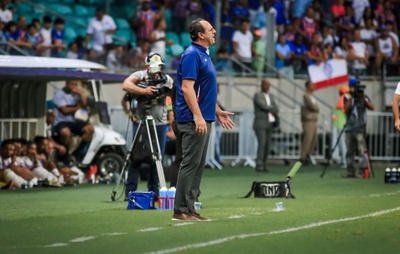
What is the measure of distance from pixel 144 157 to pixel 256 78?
15236 millimetres

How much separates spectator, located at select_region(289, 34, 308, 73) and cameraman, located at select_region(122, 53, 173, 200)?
15.6 metres

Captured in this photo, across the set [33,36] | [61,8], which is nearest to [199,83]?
[33,36]

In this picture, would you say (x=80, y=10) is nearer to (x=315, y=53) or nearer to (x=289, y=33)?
(x=289, y=33)

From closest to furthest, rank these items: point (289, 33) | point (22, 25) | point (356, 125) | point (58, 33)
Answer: point (356, 125) < point (22, 25) < point (58, 33) < point (289, 33)

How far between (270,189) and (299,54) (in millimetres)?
15360

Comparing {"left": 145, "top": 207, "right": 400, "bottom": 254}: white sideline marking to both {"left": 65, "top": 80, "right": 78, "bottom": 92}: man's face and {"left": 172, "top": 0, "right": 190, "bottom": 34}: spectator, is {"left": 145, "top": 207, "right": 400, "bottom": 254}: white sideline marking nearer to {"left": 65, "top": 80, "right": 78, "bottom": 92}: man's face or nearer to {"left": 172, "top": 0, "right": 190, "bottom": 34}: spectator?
{"left": 65, "top": 80, "right": 78, "bottom": 92}: man's face

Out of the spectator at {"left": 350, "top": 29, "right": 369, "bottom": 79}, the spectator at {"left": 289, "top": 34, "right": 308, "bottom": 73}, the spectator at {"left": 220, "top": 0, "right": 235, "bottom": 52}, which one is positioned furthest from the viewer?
the spectator at {"left": 350, "top": 29, "right": 369, "bottom": 79}

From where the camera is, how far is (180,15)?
32656mm

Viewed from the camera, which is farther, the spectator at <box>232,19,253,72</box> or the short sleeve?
the spectator at <box>232,19,253,72</box>

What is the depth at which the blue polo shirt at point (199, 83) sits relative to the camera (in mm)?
14133

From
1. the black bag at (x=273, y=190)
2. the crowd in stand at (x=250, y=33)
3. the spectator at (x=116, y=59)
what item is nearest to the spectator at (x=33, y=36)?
the crowd in stand at (x=250, y=33)

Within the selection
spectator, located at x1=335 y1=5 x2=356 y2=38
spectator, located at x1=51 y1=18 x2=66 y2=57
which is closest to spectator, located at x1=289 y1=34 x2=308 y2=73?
spectator, located at x1=335 y1=5 x2=356 y2=38

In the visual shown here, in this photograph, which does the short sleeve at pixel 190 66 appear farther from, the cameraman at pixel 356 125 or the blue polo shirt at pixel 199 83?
the cameraman at pixel 356 125

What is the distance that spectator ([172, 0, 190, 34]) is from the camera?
32625mm
